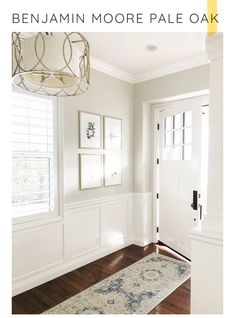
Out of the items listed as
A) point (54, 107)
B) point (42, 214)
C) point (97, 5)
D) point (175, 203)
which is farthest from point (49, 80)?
point (175, 203)

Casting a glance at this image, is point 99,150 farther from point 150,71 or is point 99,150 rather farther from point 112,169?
point 150,71

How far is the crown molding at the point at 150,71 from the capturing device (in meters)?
3.07

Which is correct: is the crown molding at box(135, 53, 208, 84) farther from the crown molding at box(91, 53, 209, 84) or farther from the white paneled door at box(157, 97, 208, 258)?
the white paneled door at box(157, 97, 208, 258)

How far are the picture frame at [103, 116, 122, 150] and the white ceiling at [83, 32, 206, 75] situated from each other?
0.80 metres

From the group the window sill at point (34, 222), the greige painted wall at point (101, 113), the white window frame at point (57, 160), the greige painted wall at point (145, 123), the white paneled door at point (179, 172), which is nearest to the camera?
the window sill at point (34, 222)

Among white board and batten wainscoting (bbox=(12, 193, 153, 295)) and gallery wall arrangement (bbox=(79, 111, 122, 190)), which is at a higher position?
gallery wall arrangement (bbox=(79, 111, 122, 190))

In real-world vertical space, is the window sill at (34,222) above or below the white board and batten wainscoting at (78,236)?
above

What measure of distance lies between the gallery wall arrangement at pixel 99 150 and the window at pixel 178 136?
759mm

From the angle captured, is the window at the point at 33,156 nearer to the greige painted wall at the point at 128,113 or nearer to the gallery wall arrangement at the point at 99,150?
the greige painted wall at the point at 128,113

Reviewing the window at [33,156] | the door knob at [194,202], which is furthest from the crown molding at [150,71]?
the door knob at [194,202]

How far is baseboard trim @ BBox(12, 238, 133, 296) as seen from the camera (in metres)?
2.38

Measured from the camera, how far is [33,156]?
2486 millimetres

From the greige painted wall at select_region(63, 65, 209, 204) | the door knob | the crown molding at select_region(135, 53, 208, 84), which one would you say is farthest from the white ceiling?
the door knob

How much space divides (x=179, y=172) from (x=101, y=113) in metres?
1.46
